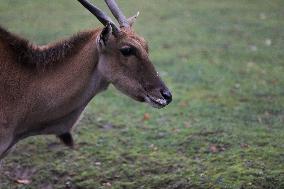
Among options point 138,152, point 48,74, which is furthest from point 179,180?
point 48,74

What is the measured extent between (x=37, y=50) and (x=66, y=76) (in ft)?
1.27

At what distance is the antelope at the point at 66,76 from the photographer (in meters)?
4.70

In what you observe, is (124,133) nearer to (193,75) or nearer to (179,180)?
(179,180)

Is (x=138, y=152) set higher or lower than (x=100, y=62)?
lower

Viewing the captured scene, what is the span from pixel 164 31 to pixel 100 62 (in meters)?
8.39

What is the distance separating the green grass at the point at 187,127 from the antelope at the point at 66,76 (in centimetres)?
152

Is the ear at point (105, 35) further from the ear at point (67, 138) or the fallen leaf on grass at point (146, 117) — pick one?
the fallen leaf on grass at point (146, 117)

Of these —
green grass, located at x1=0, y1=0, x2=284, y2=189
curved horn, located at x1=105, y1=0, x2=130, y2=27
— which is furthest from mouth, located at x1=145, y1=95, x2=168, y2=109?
green grass, located at x1=0, y1=0, x2=284, y2=189

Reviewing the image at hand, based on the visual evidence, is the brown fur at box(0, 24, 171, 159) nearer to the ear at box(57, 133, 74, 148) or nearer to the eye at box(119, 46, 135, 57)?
the eye at box(119, 46, 135, 57)

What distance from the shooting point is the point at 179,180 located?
5902mm

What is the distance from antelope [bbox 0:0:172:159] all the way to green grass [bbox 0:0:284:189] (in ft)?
4.98

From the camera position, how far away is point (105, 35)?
4.61 metres

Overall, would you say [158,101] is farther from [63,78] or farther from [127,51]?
[63,78]

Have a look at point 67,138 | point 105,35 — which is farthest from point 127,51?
point 67,138
